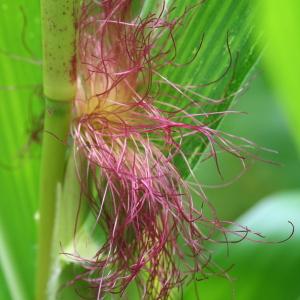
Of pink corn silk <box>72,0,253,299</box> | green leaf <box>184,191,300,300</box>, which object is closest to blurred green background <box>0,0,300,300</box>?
green leaf <box>184,191,300,300</box>

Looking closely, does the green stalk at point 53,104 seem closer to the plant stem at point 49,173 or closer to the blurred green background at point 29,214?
the plant stem at point 49,173

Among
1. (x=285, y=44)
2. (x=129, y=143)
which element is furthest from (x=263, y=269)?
(x=285, y=44)

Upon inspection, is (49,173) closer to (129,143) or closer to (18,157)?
(129,143)

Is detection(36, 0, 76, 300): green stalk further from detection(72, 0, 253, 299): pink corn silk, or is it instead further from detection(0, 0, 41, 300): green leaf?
detection(0, 0, 41, 300): green leaf

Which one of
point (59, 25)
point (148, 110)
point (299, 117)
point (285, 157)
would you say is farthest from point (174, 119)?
point (285, 157)

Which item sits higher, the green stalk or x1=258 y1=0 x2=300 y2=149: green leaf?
x1=258 y1=0 x2=300 y2=149: green leaf
